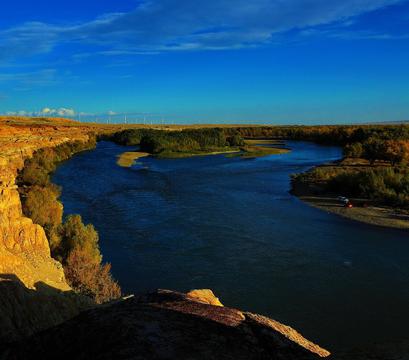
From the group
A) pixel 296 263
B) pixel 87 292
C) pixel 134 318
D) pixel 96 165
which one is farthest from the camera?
pixel 96 165

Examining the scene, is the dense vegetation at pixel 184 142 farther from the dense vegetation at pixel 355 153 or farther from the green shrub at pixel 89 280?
the green shrub at pixel 89 280

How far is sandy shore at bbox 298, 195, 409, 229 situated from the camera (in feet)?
93.7

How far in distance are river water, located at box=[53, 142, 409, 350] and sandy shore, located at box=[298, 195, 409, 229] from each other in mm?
1216

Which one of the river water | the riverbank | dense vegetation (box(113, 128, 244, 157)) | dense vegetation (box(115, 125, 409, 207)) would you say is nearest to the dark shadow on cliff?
the river water

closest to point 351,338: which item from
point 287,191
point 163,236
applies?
point 163,236

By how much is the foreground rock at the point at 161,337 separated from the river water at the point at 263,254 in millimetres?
8023

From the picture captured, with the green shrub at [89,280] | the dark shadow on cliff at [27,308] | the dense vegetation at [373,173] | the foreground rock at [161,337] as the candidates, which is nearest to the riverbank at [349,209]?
the dense vegetation at [373,173]

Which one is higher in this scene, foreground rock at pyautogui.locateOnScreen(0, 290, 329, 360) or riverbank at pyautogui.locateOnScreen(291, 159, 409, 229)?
foreground rock at pyautogui.locateOnScreen(0, 290, 329, 360)

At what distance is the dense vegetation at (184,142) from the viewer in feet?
267

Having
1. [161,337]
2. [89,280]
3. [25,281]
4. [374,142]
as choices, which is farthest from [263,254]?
[374,142]

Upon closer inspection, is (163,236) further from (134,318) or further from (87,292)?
(134,318)

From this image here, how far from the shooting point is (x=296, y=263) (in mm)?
21312

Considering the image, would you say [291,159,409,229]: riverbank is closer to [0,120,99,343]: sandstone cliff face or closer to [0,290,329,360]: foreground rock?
[0,120,99,343]: sandstone cliff face

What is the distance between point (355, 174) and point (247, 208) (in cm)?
1230
